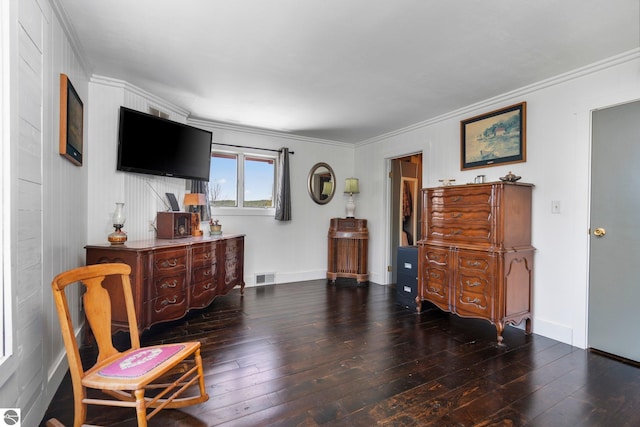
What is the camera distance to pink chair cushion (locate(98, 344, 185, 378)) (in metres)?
1.47

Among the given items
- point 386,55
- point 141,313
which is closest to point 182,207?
point 141,313

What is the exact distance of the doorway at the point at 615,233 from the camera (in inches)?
93.9

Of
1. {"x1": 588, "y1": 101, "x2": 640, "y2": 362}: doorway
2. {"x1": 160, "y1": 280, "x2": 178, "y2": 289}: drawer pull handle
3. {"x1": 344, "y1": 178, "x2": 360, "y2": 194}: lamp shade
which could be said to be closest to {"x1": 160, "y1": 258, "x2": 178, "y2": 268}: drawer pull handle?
{"x1": 160, "y1": 280, "x2": 178, "y2": 289}: drawer pull handle

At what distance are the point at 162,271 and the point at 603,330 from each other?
3.76 metres

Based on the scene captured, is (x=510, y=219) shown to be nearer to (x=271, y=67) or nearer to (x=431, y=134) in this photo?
(x=431, y=134)

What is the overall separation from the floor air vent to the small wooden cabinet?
3.05 ft

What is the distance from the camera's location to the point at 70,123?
7.06 feet

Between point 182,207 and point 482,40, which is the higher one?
point 482,40

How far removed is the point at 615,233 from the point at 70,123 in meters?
4.21

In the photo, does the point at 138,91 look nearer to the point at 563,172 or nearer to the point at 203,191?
the point at 203,191

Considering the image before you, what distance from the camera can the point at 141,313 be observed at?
253 centimetres

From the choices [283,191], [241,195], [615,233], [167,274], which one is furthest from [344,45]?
[241,195]

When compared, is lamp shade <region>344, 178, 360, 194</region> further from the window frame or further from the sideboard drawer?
the sideboard drawer

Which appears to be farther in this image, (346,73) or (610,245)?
(346,73)
